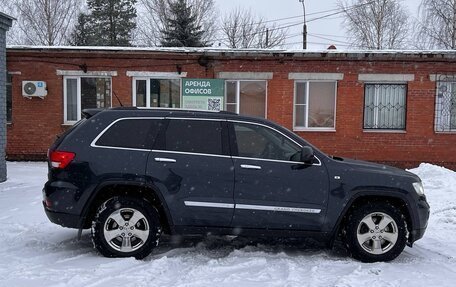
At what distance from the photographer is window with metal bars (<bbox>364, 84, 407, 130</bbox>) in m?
14.6

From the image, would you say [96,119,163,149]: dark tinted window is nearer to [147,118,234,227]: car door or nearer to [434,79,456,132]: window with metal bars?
[147,118,234,227]: car door

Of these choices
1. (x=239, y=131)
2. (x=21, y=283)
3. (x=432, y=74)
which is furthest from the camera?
(x=432, y=74)

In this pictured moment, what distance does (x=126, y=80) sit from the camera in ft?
47.7

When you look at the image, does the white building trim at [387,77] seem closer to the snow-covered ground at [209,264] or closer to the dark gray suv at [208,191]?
the snow-covered ground at [209,264]

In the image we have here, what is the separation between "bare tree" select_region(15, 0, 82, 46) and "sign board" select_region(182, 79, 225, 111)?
95.7ft

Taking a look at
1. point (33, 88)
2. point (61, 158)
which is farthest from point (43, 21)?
point (61, 158)

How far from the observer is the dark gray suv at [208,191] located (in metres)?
5.31

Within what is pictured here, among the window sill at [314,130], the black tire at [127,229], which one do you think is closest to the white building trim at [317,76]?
the window sill at [314,130]

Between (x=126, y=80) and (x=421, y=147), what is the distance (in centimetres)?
967

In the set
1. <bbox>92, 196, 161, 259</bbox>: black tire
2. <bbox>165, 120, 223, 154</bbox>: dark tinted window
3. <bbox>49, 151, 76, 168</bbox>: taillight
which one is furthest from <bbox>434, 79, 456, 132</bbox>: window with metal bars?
<bbox>49, 151, 76, 168</bbox>: taillight

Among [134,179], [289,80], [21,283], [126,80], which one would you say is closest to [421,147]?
[289,80]

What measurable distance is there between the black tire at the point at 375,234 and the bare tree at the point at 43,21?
38636 mm

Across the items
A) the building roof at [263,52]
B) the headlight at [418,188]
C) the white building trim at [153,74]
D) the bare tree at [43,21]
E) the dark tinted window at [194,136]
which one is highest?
the bare tree at [43,21]

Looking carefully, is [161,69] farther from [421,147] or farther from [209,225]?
[209,225]
